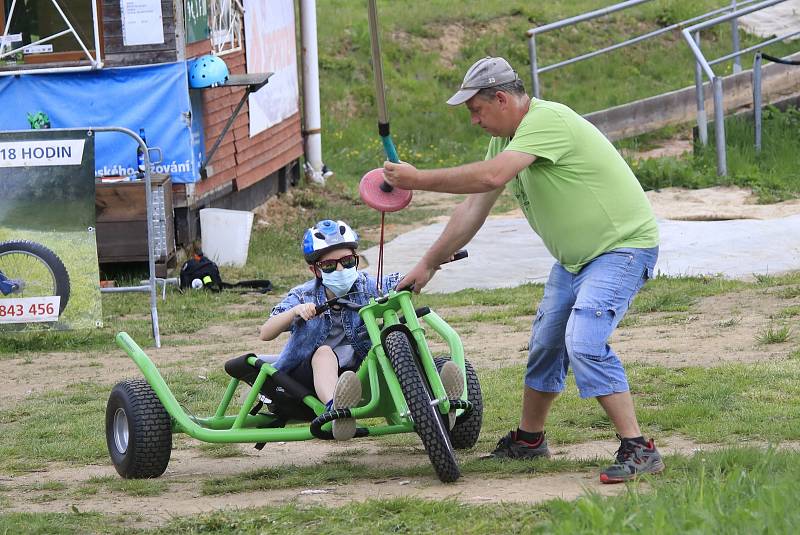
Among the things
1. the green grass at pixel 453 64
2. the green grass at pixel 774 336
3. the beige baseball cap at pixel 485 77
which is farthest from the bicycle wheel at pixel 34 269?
the green grass at pixel 453 64

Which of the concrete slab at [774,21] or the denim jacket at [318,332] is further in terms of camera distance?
the concrete slab at [774,21]

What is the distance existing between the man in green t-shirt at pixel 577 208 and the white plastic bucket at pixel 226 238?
28.0ft

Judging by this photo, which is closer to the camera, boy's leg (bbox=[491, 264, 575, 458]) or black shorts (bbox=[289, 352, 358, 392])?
boy's leg (bbox=[491, 264, 575, 458])

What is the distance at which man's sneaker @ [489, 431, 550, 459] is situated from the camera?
5.82m

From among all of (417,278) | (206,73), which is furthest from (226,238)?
(417,278)

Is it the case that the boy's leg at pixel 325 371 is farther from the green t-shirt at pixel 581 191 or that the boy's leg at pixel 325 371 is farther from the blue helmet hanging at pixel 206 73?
the blue helmet hanging at pixel 206 73

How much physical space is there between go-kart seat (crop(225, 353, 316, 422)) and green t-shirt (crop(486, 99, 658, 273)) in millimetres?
1386

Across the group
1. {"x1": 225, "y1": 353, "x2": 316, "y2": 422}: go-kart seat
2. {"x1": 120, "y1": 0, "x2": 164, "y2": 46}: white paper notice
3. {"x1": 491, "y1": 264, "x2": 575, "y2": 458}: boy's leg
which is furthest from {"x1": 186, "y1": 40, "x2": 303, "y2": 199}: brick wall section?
{"x1": 491, "y1": 264, "x2": 575, "y2": 458}: boy's leg

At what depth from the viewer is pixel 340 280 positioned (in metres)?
6.04

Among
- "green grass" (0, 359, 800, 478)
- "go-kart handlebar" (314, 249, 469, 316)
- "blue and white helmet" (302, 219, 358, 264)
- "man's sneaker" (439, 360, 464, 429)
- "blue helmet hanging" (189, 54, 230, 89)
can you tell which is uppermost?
"blue helmet hanging" (189, 54, 230, 89)

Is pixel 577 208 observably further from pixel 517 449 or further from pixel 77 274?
pixel 77 274

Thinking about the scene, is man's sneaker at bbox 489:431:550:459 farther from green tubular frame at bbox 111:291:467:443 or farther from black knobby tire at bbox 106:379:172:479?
black knobby tire at bbox 106:379:172:479

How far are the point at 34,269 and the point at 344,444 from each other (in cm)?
385

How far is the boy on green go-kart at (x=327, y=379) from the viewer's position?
551cm
